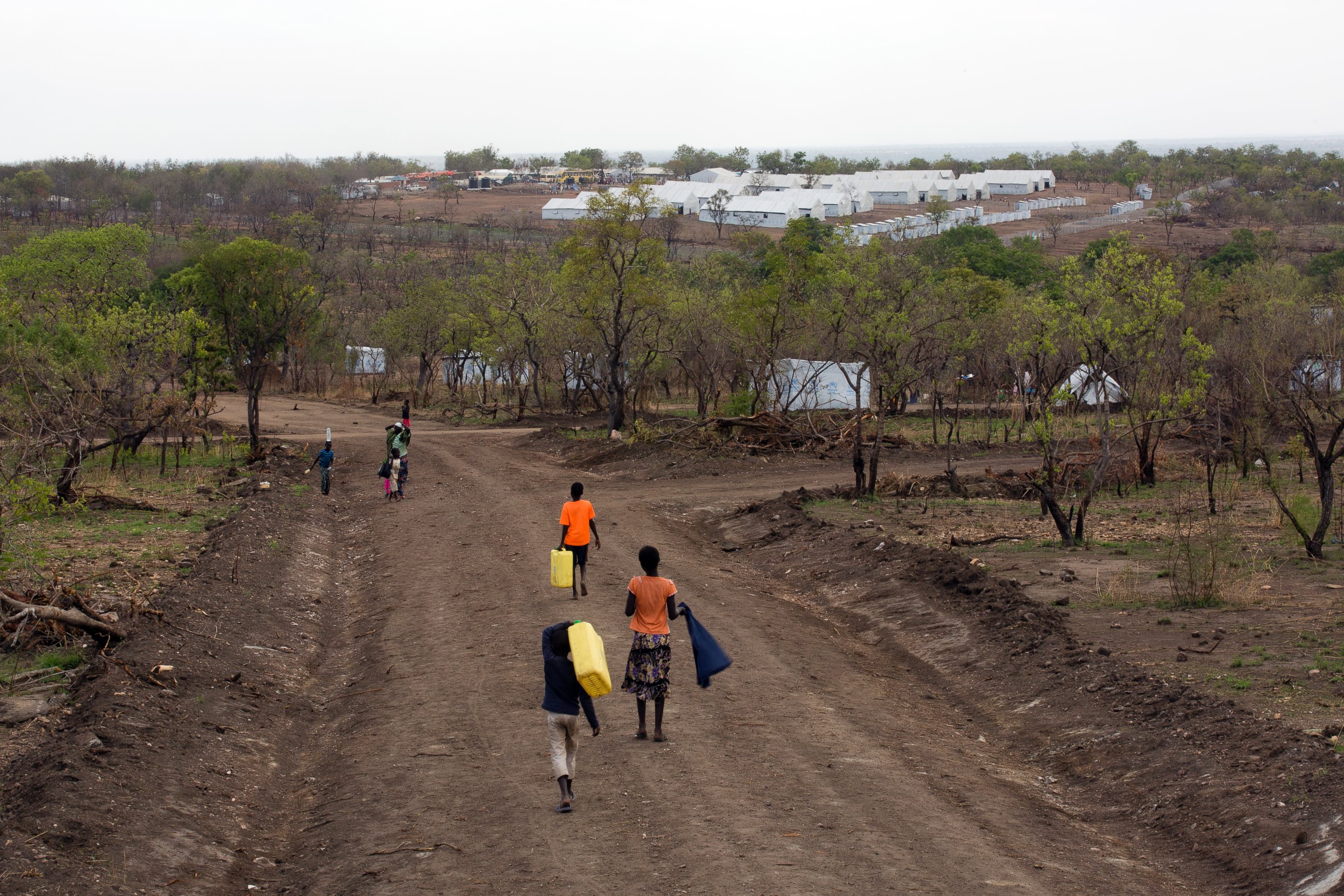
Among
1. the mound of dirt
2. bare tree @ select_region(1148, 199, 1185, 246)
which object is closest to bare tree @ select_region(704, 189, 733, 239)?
bare tree @ select_region(1148, 199, 1185, 246)

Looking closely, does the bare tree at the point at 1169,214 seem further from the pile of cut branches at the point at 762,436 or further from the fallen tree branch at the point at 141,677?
the fallen tree branch at the point at 141,677

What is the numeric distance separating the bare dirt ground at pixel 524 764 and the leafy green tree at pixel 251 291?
1369 cm

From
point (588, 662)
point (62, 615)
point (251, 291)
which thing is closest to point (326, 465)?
point (251, 291)

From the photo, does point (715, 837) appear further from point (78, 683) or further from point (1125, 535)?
point (1125, 535)

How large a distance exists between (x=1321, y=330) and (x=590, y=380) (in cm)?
2386

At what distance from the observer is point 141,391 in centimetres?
2578

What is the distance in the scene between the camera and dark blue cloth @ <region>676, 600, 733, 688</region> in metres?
8.67

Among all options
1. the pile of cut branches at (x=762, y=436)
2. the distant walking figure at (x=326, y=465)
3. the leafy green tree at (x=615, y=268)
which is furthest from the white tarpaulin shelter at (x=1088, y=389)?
the distant walking figure at (x=326, y=465)

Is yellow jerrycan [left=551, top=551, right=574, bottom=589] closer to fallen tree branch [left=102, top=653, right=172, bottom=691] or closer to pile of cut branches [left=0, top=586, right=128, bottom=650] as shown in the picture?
fallen tree branch [left=102, top=653, right=172, bottom=691]

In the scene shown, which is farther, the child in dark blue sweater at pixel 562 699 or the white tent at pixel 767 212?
the white tent at pixel 767 212

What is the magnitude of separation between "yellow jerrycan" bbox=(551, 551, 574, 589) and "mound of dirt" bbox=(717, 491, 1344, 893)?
4258 millimetres

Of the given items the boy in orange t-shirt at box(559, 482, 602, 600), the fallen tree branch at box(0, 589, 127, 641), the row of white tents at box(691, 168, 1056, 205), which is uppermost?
the row of white tents at box(691, 168, 1056, 205)

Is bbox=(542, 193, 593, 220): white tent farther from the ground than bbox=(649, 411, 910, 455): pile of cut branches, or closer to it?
farther from the ground

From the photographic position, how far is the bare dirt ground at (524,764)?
23.2ft
